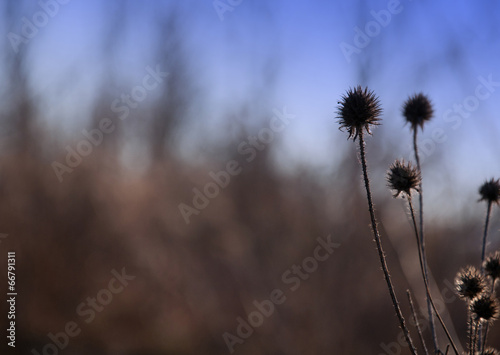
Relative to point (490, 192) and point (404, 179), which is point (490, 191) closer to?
point (490, 192)

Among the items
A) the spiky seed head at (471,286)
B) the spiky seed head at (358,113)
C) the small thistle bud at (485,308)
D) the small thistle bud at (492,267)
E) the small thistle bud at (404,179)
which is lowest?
the small thistle bud at (485,308)

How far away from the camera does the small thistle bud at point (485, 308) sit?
0.70 m

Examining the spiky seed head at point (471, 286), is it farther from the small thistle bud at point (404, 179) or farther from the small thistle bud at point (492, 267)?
the small thistle bud at point (404, 179)

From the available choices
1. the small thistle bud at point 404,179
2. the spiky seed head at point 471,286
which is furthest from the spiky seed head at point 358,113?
the spiky seed head at point 471,286

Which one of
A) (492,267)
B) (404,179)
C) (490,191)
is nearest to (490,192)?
(490,191)

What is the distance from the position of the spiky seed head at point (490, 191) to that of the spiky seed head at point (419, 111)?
0.74 ft

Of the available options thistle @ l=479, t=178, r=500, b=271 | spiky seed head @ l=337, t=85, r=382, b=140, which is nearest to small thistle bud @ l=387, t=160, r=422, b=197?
spiky seed head @ l=337, t=85, r=382, b=140

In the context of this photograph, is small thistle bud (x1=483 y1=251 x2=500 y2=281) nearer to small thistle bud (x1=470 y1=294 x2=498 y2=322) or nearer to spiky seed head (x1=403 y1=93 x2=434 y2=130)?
small thistle bud (x1=470 y1=294 x2=498 y2=322)

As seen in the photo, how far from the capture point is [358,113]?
82 cm

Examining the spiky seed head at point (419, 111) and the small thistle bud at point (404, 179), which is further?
the spiky seed head at point (419, 111)

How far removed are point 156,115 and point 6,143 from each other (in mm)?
1000

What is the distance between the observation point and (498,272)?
0.82 meters

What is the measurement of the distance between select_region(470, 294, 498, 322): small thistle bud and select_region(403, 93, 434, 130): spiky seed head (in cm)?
46

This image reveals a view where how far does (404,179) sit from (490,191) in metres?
0.35
